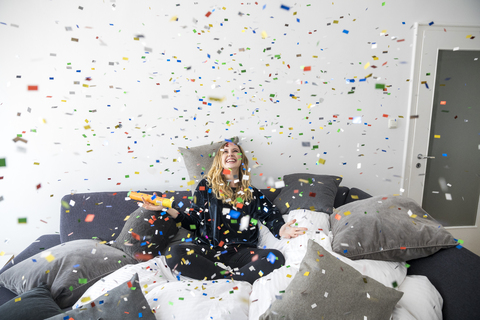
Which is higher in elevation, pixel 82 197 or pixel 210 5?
pixel 210 5

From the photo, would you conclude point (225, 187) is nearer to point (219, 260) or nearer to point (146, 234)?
point (219, 260)

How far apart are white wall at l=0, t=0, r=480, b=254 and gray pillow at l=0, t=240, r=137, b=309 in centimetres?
94

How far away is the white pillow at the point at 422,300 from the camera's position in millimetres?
1202

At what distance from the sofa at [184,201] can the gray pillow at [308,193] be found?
0.35ft

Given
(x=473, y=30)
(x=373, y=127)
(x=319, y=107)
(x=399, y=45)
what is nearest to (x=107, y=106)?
(x=319, y=107)

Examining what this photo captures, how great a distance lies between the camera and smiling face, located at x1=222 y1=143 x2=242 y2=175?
2043mm

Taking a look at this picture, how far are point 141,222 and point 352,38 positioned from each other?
2.41 meters

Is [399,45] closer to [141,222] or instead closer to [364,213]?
[364,213]

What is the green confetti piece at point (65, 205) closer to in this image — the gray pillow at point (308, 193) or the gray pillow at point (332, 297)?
the gray pillow at point (308, 193)

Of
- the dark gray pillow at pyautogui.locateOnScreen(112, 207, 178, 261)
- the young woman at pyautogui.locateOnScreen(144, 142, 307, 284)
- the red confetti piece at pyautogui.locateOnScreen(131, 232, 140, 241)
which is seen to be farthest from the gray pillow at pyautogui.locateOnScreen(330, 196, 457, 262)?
the red confetti piece at pyautogui.locateOnScreen(131, 232, 140, 241)

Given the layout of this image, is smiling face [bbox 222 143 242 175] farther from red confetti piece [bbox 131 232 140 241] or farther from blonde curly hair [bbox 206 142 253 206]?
red confetti piece [bbox 131 232 140 241]

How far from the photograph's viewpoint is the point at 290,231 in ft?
5.99

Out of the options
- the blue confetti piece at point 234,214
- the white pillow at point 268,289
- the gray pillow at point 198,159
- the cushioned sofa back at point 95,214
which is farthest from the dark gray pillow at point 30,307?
the gray pillow at point 198,159

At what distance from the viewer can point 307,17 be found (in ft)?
8.18
